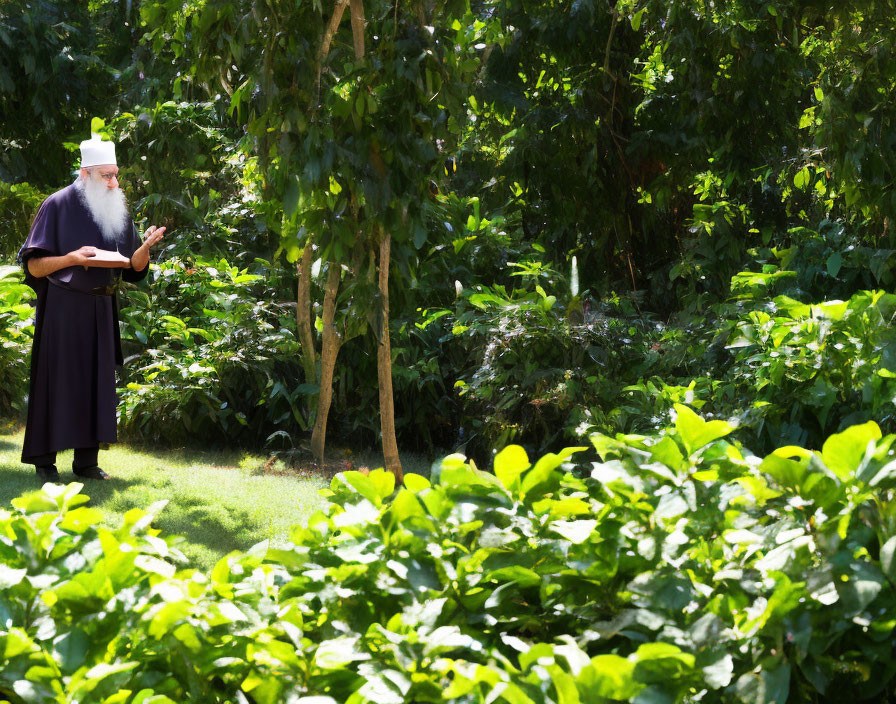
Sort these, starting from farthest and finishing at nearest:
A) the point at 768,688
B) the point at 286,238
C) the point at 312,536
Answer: the point at 286,238, the point at 312,536, the point at 768,688

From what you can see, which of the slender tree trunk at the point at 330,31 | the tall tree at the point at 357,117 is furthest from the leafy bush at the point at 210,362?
the slender tree trunk at the point at 330,31

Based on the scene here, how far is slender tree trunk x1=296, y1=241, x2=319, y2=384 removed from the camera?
19.0ft

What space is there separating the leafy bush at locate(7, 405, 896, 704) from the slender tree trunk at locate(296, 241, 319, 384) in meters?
4.34

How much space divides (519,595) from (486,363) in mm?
3924

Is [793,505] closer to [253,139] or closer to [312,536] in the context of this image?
[312,536]

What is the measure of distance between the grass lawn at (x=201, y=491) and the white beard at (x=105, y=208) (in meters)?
1.25

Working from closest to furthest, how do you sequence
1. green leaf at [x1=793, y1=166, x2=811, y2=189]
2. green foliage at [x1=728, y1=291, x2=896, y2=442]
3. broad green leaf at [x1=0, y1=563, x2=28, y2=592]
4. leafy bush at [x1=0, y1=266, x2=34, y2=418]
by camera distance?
broad green leaf at [x1=0, y1=563, x2=28, y2=592]
green foliage at [x1=728, y1=291, x2=896, y2=442]
green leaf at [x1=793, y1=166, x2=811, y2=189]
leafy bush at [x1=0, y1=266, x2=34, y2=418]

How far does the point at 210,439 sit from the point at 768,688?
5.41 metres

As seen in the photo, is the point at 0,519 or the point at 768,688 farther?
the point at 0,519

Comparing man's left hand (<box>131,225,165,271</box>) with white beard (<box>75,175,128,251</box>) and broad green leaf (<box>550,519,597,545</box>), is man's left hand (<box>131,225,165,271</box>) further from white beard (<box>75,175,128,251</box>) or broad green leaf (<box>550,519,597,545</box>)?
broad green leaf (<box>550,519,597,545</box>)

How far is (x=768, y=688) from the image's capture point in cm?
110

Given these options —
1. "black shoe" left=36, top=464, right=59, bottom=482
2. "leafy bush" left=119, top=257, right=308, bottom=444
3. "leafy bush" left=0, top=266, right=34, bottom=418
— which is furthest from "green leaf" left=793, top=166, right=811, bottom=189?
"leafy bush" left=0, top=266, right=34, bottom=418

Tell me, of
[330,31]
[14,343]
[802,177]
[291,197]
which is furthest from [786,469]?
[14,343]

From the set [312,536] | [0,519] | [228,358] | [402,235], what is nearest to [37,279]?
[228,358]
